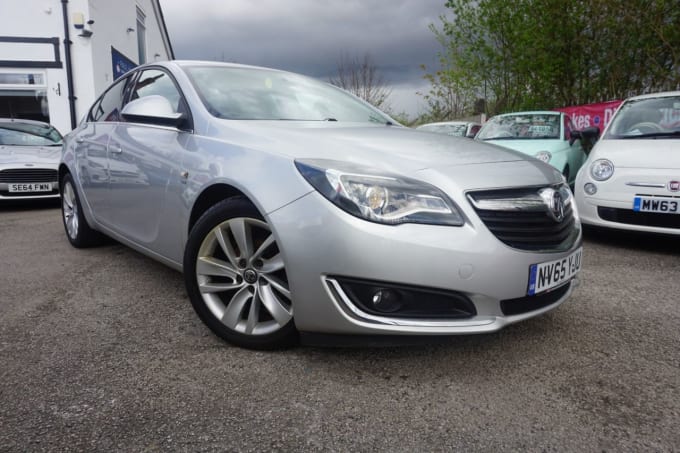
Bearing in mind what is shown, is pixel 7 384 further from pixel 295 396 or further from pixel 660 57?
pixel 660 57

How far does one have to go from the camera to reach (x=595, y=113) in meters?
10.5

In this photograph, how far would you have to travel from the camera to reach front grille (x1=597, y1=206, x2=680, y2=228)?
3.75m

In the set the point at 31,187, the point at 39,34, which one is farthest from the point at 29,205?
the point at 39,34

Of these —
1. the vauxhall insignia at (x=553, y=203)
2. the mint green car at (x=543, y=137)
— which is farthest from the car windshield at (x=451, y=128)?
the vauxhall insignia at (x=553, y=203)

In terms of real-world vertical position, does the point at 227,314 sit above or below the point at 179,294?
above

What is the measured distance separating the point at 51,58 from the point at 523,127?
33.5 ft

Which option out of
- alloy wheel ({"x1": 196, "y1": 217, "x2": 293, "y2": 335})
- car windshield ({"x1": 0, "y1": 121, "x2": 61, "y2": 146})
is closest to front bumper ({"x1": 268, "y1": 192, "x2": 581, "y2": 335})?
alloy wheel ({"x1": 196, "y1": 217, "x2": 293, "y2": 335})

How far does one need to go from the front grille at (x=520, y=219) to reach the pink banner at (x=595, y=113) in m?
9.09

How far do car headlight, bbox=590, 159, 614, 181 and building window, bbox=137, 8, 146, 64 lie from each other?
15.5 m

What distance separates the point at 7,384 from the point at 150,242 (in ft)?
3.41

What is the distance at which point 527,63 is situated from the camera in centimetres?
1364

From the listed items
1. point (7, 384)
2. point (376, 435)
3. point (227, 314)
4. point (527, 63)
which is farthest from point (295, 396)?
point (527, 63)

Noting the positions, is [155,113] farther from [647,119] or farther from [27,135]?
[27,135]

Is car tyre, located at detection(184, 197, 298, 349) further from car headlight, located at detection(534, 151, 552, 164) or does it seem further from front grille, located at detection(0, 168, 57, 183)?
front grille, located at detection(0, 168, 57, 183)
